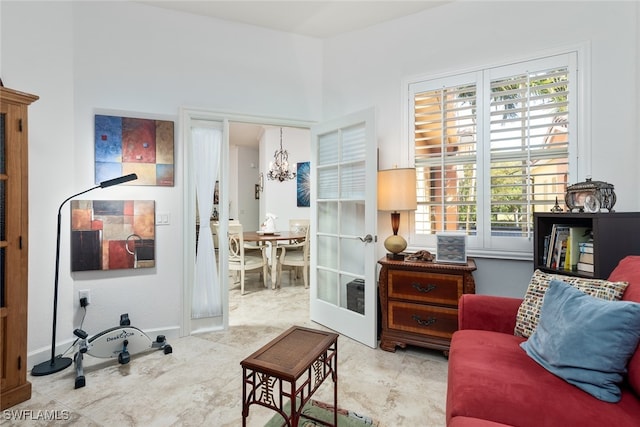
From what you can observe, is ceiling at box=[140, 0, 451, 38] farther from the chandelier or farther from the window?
the chandelier

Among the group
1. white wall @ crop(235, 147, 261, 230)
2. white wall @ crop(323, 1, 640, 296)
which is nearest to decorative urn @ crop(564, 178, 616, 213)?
white wall @ crop(323, 1, 640, 296)

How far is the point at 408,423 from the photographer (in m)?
1.73

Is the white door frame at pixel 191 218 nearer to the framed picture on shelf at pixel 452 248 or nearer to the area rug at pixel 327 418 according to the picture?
the area rug at pixel 327 418

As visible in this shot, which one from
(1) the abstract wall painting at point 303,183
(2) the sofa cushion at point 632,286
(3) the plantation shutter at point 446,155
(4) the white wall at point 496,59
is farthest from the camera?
(1) the abstract wall painting at point 303,183

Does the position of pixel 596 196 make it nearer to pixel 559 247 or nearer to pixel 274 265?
pixel 559 247

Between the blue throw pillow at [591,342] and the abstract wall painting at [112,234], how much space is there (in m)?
2.87

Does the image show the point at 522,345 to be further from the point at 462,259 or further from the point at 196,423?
the point at 196,423

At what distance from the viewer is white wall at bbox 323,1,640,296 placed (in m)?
2.19

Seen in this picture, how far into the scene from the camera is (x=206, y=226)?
3.05 metres

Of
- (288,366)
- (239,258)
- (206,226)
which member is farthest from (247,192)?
(288,366)

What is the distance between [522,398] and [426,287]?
1.33 meters

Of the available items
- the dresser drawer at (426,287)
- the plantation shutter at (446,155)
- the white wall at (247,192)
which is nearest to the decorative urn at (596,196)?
the plantation shutter at (446,155)

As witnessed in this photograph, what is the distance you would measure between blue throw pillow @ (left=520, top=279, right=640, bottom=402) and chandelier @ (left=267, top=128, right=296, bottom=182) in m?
5.29

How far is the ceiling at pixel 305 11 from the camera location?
9.21 feet
